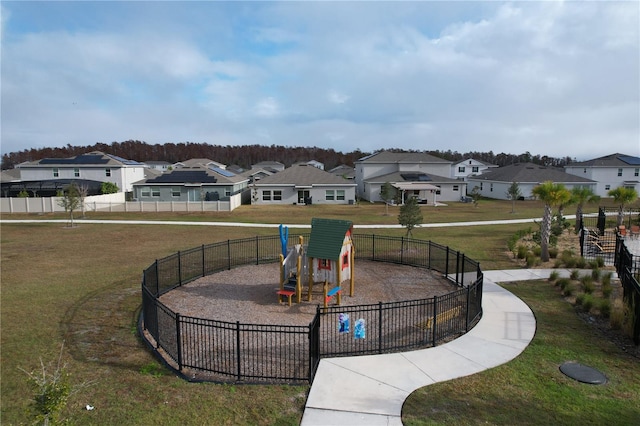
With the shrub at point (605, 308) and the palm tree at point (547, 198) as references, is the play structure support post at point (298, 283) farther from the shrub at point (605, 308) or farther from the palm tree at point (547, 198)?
the palm tree at point (547, 198)

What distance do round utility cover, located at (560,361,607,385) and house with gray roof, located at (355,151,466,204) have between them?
46285 millimetres

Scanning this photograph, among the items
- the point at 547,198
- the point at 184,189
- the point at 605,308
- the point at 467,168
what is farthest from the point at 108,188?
the point at 467,168

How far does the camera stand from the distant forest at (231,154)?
162 meters

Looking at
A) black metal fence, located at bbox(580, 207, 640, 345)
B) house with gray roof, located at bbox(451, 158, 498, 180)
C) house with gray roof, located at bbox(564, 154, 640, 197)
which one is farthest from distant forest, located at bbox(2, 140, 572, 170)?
black metal fence, located at bbox(580, 207, 640, 345)

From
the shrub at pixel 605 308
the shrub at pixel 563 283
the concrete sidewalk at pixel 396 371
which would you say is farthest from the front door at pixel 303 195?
the shrub at pixel 605 308

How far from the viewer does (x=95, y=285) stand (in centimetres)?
1661

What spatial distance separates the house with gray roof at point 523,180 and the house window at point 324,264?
53.4m

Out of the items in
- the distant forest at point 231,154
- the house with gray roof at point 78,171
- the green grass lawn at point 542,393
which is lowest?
the green grass lawn at point 542,393

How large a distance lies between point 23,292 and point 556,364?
17.6m

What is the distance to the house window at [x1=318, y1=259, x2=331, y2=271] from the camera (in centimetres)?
1454

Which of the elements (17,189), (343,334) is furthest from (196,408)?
(17,189)

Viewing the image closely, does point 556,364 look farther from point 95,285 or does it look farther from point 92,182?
point 92,182

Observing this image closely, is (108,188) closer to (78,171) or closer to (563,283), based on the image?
(78,171)

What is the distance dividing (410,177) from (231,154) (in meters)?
138
